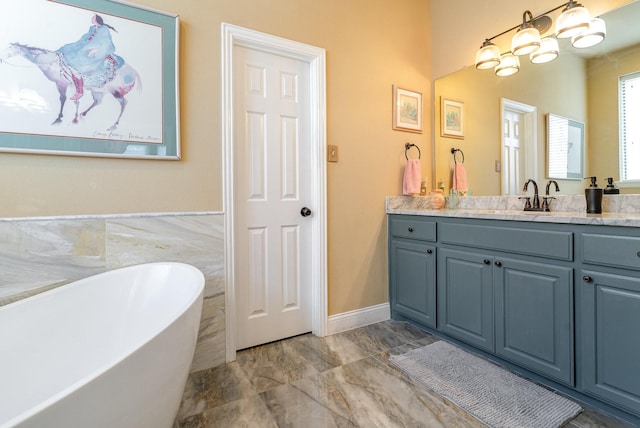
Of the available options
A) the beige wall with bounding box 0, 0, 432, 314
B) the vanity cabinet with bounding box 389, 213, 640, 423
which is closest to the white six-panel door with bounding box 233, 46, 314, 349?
the beige wall with bounding box 0, 0, 432, 314

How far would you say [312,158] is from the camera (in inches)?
87.5

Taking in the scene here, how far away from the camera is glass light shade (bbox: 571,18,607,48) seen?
1756 millimetres

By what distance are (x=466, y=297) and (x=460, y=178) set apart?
1073mm

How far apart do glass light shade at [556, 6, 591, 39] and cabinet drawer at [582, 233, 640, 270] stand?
125 centimetres

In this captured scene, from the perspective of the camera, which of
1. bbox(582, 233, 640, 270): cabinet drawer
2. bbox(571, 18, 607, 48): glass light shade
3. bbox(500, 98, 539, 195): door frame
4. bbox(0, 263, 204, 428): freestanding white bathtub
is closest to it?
bbox(0, 263, 204, 428): freestanding white bathtub

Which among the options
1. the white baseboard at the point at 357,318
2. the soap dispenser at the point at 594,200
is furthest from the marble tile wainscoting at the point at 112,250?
the soap dispenser at the point at 594,200

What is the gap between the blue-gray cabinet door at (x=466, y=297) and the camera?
180 centimetres

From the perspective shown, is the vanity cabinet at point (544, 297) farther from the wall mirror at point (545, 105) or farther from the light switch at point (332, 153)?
the light switch at point (332, 153)

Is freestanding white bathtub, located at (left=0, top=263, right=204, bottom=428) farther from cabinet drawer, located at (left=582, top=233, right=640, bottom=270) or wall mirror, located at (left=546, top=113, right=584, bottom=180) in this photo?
wall mirror, located at (left=546, top=113, right=584, bottom=180)

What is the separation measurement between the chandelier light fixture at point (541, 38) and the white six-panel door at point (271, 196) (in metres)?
1.34

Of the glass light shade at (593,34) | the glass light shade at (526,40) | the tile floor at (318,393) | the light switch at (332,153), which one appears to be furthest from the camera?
the light switch at (332,153)

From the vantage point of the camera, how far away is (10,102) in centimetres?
138

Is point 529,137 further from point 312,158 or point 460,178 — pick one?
point 312,158

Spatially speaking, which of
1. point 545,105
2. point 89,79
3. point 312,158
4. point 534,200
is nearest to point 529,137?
point 545,105
